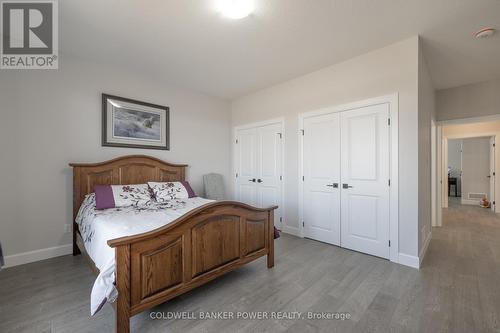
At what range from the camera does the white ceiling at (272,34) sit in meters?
2.04

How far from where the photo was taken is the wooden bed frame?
4.84ft

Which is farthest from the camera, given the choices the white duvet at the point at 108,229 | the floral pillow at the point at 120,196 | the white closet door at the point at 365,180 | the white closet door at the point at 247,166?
→ the white closet door at the point at 247,166

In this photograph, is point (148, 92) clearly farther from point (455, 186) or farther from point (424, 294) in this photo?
point (455, 186)

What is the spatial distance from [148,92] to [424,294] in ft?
14.2

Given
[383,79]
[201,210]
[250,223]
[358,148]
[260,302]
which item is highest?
[383,79]

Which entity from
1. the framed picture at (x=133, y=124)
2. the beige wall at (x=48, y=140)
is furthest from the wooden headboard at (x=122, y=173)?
the framed picture at (x=133, y=124)

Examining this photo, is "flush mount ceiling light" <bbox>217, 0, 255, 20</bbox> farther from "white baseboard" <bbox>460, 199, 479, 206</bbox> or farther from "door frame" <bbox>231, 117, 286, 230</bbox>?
"white baseboard" <bbox>460, 199, 479, 206</bbox>

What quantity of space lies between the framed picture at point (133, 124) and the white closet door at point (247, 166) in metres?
1.48

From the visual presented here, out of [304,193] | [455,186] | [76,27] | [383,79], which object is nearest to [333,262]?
[304,193]

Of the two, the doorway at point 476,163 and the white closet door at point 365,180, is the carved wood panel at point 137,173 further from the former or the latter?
the doorway at point 476,163

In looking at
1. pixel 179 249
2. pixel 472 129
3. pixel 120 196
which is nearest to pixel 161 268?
pixel 179 249

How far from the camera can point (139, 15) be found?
2150mm

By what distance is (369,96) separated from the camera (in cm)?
284

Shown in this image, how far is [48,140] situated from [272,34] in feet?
9.95
